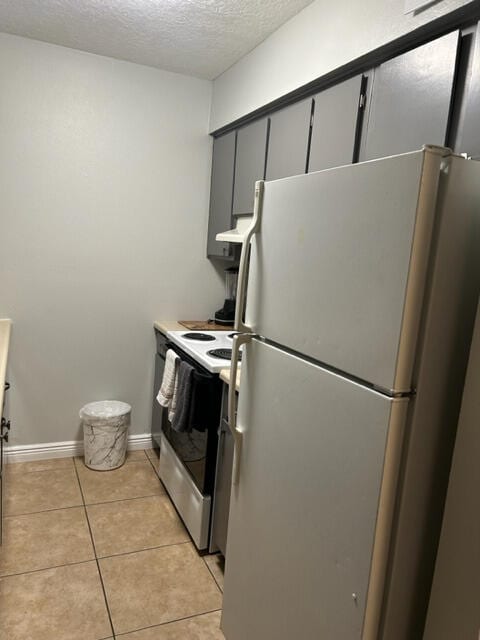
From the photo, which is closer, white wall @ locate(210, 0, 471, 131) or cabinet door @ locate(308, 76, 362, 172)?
white wall @ locate(210, 0, 471, 131)

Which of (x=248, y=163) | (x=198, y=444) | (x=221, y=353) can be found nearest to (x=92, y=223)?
(x=248, y=163)

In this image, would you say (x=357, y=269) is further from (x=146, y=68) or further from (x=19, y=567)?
(x=146, y=68)

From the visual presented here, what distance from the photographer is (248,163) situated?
2723 millimetres

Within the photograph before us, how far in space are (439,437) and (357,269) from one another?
0.43 metres

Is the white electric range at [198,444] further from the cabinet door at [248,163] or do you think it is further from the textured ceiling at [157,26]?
the textured ceiling at [157,26]

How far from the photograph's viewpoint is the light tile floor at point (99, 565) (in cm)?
184

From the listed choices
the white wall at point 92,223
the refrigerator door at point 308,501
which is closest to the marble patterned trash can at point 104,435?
the white wall at point 92,223

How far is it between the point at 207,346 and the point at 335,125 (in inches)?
49.6

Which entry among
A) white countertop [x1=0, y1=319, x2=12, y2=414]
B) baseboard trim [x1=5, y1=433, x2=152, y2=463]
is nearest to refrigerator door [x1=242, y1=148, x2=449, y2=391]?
white countertop [x1=0, y1=319, x2=12, y2=414]

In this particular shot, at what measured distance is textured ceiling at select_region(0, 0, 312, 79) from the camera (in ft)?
7.07

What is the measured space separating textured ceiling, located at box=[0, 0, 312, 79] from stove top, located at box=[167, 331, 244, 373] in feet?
4.96

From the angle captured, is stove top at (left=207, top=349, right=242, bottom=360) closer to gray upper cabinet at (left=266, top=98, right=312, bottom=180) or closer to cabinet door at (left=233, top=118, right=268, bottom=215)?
cabinet door at (left=233, top=118, right=268, bottom=215)

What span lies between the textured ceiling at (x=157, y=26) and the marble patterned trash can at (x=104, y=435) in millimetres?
2223

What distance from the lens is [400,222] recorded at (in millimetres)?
946
